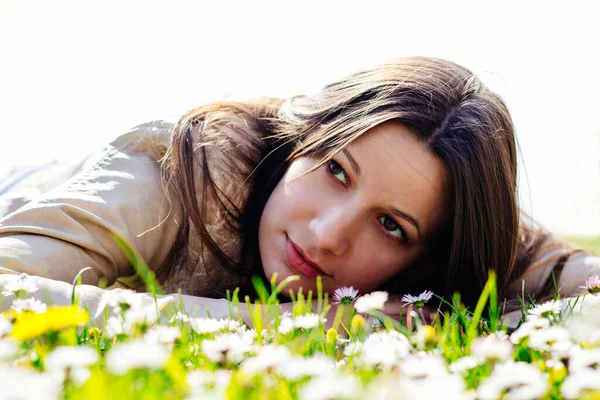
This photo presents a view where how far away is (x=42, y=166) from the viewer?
142 inches

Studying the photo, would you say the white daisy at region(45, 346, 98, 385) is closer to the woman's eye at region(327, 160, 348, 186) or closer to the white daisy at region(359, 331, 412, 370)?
the white daisy at region(359, 331, 412, 370)

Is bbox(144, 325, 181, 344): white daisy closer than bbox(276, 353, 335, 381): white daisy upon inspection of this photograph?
No

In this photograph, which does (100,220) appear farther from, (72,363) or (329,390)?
(329,390)

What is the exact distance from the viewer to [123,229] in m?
2.32

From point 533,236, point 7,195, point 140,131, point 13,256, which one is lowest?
point 533,236

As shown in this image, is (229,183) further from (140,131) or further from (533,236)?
(533,236)

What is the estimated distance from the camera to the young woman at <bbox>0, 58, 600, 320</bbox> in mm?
2201

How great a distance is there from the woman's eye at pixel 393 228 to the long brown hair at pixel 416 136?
22 cm

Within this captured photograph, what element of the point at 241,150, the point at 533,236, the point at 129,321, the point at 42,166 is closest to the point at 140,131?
the point at 241,150

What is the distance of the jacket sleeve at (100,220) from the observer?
2061mm

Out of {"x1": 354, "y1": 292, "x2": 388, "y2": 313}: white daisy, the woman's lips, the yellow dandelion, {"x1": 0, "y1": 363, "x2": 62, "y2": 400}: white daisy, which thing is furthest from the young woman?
{"x1": 0, "y1": 363, "x2": 62, "y2": 400}: white daisy

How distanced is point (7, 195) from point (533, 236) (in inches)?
104

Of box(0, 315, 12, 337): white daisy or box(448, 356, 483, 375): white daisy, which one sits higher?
box(0, 315, 12, 337): white daisy

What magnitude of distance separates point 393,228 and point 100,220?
1.03m
